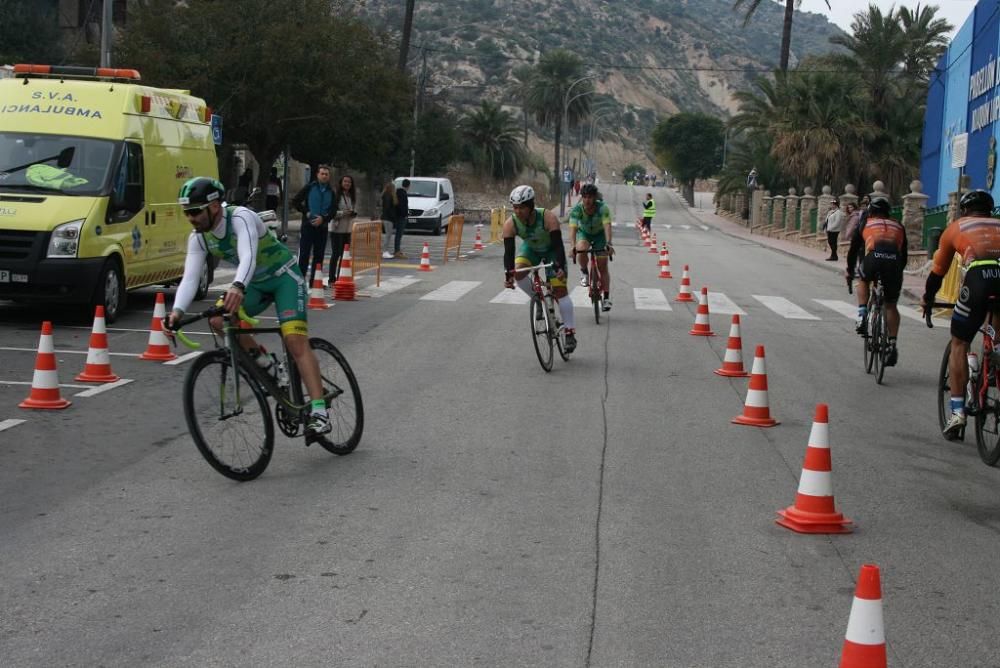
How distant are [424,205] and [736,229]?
102ft

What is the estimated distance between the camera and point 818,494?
688cm

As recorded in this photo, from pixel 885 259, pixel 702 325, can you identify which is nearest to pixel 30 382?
pixel 885 259

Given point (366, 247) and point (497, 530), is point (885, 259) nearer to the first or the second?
point (497, 530)

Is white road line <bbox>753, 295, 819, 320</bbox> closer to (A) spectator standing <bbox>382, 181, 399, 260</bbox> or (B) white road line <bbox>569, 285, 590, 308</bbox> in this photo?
(B) white road line <bbox>569, 285, 590, 308</bbox>

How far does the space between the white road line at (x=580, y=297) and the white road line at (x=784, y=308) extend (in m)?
2.90

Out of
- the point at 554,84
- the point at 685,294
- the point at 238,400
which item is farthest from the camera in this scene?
the point at 554,84

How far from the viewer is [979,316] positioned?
8906 millimetres

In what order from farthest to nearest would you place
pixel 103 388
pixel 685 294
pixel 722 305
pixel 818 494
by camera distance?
1. pixel 685 294
2. pixel 722 305
3. pixel 103 388
4. pixel 818 494

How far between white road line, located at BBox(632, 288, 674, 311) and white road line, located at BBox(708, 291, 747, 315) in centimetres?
69

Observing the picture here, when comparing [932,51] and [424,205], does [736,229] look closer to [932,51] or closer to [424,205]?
[932,51]

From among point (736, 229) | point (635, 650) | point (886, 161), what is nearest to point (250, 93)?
point (635, 650)

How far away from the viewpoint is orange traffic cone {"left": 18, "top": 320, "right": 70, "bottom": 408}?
381 inches

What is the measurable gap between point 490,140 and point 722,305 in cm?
6581

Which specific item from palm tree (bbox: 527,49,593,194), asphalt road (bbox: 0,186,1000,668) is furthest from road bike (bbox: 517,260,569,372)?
palm tree (bbox: 527,49,593,194)
